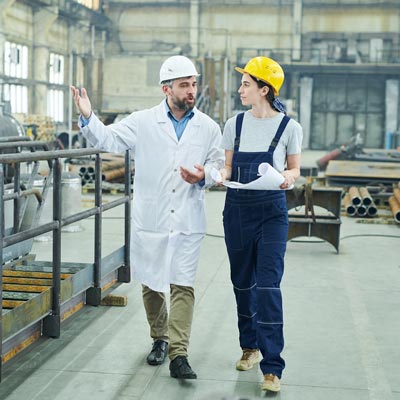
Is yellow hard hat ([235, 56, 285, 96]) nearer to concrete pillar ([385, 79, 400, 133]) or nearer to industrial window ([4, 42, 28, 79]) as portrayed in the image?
industrial window ([4, 42, 28, 79])

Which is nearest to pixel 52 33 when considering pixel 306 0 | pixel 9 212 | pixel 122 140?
pixel 306 0

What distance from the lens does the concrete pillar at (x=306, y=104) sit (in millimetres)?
38750

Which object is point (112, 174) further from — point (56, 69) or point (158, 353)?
point (56, 69)

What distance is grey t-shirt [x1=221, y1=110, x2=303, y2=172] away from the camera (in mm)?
4250

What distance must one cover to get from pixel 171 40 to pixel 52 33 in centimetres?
788

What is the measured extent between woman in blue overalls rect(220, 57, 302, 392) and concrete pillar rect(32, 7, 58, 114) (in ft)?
94.2

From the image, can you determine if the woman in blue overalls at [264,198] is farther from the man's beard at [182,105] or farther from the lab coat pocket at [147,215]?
the lab coat pocket at [147,215]

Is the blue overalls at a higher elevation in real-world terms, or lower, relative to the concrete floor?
higher

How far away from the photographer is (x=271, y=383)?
166 inches

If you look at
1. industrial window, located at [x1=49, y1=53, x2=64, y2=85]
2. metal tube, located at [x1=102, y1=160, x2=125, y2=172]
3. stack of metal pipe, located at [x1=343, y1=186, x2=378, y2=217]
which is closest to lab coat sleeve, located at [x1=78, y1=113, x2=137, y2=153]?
stack of metal pipe, located at [x1=343, y1=186, x2=378, y2=217]

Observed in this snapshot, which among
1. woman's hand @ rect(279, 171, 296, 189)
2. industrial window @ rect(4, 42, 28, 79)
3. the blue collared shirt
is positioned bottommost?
woman's hand @ rect(279, 171, 296, 189)

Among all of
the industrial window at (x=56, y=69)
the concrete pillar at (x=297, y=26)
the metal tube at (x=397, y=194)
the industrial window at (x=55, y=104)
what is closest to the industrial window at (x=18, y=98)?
the industrial window at (x=55, y=104)

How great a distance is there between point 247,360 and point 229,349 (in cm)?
47

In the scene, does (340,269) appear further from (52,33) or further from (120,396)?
(52,33)
